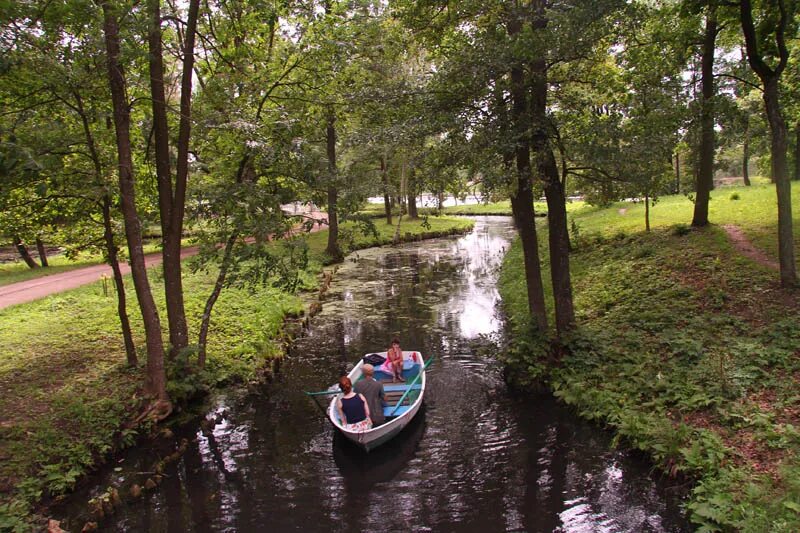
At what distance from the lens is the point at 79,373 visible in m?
11.1

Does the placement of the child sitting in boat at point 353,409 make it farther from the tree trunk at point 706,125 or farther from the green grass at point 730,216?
the green grass at point 730,216

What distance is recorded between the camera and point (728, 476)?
6.78 metres

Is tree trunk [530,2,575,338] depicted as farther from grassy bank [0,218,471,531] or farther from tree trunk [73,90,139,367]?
tree trunk [73,90,139,367]

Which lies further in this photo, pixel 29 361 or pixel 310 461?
pixel 29 361

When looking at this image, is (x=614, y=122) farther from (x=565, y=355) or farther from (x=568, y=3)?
(x=565, y=355)

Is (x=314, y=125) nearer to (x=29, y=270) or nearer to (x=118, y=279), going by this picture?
(x=118, y=279)

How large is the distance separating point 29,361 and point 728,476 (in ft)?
44.3

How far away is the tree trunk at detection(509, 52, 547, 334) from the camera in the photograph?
32.1ft

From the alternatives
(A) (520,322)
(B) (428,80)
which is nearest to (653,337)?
(A) (520,322)

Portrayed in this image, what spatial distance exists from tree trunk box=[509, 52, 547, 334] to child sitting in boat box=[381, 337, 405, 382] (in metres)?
3.29

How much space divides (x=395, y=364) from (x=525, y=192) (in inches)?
192

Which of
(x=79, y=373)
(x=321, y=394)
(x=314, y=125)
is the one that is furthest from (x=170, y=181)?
(x=321, y=394)

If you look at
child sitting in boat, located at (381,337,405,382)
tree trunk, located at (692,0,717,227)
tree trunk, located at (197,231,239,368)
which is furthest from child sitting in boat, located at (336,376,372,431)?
tree trunk, located at (692,0,717,227)

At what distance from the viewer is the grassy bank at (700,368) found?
263 inches
